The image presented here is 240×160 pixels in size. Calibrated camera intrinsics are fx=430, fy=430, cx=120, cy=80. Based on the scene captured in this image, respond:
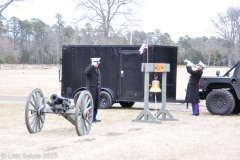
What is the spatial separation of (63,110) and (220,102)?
6.21 metres

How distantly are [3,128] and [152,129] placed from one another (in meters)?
3.72

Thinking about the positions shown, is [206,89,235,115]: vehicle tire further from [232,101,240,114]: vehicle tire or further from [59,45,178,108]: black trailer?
[59,45,178,108]: black trailer

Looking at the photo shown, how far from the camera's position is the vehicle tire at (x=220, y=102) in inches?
537

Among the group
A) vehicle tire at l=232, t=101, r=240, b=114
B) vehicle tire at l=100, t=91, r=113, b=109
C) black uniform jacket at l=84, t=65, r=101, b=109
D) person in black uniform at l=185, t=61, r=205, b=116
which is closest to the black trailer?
vehicle tire at l=100, t=91, r=113, b=109

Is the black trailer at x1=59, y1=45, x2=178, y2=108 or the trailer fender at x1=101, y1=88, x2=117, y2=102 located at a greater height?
the black trailer at x1=59, y1=45, x2=178, y2=108

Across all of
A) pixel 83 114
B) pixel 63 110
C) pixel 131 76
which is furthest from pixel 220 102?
pixel 63 110

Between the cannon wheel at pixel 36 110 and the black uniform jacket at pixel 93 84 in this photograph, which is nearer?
the cannon wheel at pixel 36 110

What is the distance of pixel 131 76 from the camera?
50.7 ft

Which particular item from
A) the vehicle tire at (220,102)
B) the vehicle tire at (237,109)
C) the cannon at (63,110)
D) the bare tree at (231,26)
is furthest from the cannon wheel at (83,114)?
the bare tree at (231,26)

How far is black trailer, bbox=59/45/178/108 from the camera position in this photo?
15.2m

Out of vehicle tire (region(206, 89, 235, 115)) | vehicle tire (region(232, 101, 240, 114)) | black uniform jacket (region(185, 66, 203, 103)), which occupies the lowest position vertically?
vehicle tire (region(232, 101, 240, 114))

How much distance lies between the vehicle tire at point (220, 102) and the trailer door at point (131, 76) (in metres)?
2.60

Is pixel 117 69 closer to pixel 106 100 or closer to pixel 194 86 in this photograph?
pixel 106 100

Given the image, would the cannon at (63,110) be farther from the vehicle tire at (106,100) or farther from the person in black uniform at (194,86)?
the vehicle tire at (106,100)
